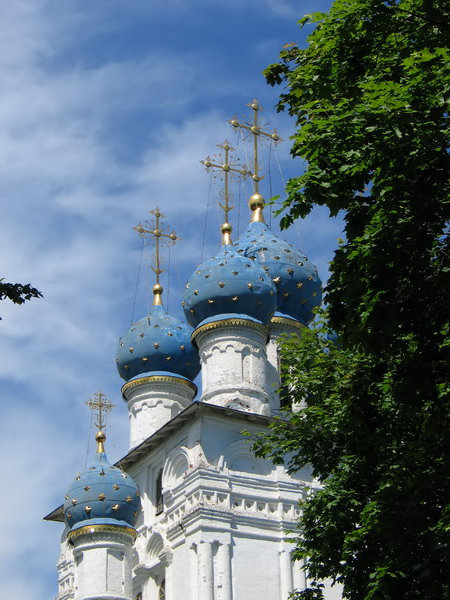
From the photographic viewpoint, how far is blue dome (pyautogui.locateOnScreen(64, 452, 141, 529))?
19.4m

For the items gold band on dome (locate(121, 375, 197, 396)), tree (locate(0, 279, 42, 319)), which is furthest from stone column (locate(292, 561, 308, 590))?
tree (locate(0, 279, 42, 319))

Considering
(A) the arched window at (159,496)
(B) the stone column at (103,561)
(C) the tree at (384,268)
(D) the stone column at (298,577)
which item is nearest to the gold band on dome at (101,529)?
(B) the stone column at (103,561)

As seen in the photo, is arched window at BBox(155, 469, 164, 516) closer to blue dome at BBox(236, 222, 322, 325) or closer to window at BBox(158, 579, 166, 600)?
window at BBox(158, 579, 166, 600)

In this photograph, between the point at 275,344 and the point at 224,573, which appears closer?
the point at 224,573

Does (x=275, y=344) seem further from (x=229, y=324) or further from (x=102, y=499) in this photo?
(x=102, y=499)

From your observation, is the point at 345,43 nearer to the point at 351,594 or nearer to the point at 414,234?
the point at 414,234

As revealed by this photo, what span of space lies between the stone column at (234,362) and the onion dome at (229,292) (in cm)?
24

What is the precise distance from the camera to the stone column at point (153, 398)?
934 inches

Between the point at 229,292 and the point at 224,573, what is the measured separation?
565 cm

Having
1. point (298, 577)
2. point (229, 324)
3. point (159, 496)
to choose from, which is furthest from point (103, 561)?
point (229, 324)

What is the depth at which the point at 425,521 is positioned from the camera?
10.3 meters

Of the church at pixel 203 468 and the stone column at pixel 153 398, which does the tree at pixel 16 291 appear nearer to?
the church at pixel 203 468

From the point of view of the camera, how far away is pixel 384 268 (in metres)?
8.95

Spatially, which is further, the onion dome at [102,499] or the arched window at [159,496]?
the arched window at [159,496]
